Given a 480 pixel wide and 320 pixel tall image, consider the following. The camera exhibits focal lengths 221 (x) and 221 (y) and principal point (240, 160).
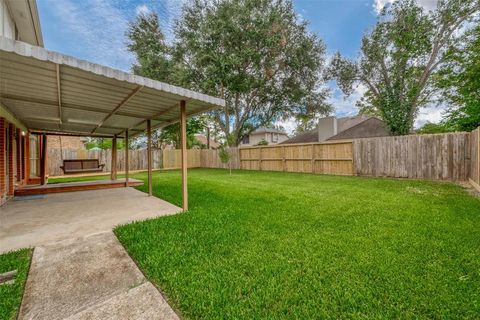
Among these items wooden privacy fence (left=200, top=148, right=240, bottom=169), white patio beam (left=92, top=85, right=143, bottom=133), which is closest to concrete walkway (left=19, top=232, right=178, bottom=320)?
white patio beam (left=92, top=85, right=143, bottom=133)

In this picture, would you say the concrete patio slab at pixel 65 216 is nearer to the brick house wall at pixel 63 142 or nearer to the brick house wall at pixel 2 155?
the brick house wall at pixel 2 155

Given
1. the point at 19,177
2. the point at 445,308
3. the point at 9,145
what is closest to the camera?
the point at 445,308

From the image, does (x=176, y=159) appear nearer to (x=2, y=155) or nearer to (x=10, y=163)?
(x=10, y=163)

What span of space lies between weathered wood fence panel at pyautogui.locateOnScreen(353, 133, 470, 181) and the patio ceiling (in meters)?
7.95

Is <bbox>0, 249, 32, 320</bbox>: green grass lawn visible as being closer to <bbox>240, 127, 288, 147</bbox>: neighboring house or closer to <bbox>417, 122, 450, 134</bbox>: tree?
<bbox>417, 122, 450, 134</bbox>: tree

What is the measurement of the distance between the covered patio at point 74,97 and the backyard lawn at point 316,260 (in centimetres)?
161

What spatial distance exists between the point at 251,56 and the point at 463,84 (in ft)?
41.3

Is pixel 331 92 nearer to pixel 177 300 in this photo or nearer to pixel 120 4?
pixel 120 4

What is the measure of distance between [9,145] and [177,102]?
531 cm

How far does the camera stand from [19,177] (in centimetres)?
765

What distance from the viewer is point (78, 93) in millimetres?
4168

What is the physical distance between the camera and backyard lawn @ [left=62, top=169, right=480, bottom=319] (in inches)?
66.8

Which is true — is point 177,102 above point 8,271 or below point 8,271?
above

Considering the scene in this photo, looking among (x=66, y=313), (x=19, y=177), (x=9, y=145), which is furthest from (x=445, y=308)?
(x=19, y=177)
